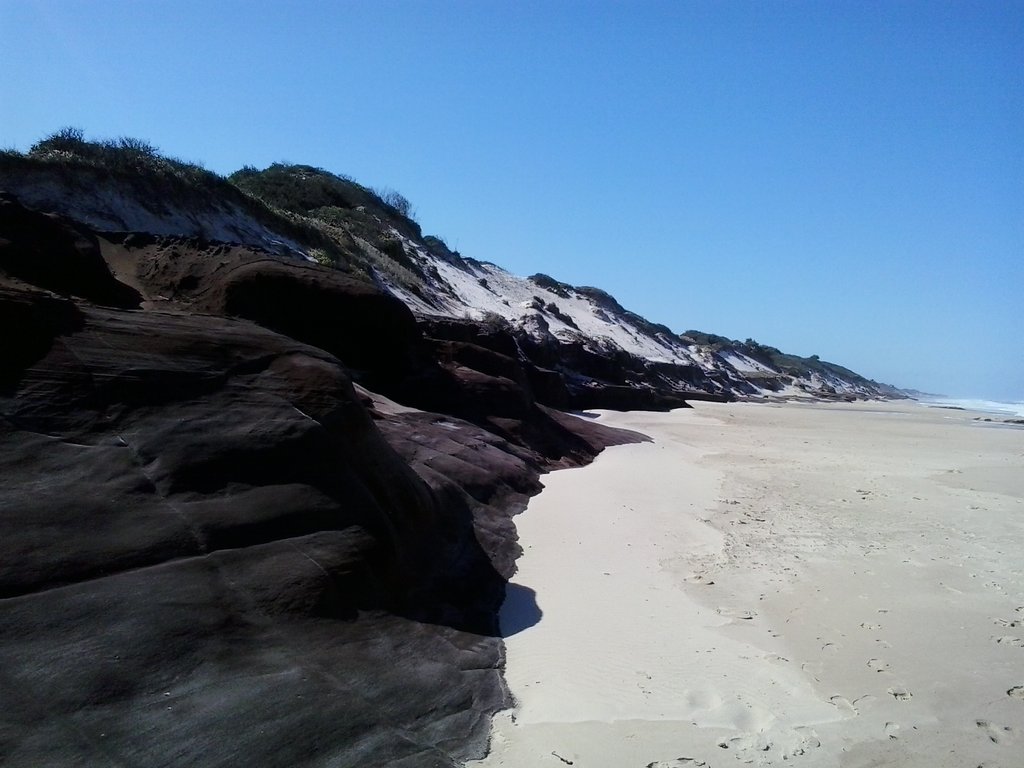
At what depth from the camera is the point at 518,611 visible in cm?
605

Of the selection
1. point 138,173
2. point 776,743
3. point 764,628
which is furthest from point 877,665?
point 138,173

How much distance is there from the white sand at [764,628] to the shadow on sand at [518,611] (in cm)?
3

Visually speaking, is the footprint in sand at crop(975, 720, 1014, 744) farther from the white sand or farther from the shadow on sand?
the shadow on sand

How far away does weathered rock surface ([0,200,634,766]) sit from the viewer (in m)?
3.27

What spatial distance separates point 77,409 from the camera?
4.55m

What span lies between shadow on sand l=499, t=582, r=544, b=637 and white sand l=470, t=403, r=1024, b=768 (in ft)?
0.09

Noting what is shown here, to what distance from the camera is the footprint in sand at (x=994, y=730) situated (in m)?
4.08

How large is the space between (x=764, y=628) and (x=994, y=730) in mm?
1755

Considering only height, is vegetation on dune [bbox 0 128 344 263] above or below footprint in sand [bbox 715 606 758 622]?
above

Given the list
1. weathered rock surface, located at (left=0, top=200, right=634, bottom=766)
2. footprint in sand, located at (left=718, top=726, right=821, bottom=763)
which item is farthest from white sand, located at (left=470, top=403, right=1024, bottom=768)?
weathered rock surface, located at (left=0, top=200, right=634, bottom=766)

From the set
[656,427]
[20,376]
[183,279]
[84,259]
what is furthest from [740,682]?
[656,427]

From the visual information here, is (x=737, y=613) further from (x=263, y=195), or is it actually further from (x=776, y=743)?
(x=263, y=195)

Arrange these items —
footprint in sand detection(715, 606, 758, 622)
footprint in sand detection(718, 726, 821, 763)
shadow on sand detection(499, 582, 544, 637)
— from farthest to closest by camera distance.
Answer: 1. footprint in sand detection(715, 606, 758, 622)
2. shadow on sand detection(499, 582, 544, 637)
3. footprint in sand detection(718, 726, 821, 763)

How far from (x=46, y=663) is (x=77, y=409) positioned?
1840 millimetres
